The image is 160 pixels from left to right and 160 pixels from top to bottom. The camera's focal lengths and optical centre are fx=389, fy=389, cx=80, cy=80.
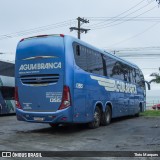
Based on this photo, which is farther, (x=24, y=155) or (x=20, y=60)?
(x=20, y=60)

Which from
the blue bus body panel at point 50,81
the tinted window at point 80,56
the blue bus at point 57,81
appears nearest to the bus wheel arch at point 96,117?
the blue bus at point 57,81

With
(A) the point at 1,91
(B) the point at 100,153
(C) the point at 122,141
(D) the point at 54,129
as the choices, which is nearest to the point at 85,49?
(D) the point at 54,129

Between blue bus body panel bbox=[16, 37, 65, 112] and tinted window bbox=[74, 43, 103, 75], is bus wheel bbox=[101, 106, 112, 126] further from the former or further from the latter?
blue bus body panel bbox=[16, 37, 65, 112]

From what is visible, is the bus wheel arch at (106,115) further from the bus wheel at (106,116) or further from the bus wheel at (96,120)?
the bus wheel at (96,120)

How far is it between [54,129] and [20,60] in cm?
336

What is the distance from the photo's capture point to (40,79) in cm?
1450

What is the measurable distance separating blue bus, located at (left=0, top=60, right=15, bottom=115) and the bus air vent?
12.1 m

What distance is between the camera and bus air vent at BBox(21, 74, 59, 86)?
46.7ft

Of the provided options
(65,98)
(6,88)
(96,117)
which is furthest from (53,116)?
(6,88)

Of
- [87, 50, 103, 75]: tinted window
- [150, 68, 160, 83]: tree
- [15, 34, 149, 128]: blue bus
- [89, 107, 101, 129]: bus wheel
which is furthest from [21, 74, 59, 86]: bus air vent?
[150, 68, 160, 83]: tree

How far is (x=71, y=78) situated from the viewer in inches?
555

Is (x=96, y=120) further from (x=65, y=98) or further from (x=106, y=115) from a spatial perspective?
(x=65, y=98)

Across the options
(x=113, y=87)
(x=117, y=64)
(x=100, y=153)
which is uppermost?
(x=117, y=64)

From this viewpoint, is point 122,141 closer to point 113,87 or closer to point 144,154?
point 144,154
